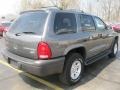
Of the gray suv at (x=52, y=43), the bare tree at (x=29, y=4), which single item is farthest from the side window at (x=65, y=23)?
the bare tree at (x=29, y=4)

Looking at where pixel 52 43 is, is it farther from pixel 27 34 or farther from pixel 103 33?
pixel 103 33

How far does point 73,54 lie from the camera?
504cm

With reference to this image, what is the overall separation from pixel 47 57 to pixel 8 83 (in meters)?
1.52

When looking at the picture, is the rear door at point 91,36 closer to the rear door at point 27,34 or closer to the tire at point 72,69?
the tire at point 72,69

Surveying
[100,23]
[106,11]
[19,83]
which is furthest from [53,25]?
[106,11]

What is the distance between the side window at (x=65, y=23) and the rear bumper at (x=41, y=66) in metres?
0.68

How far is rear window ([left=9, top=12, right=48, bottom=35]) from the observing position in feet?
14.9

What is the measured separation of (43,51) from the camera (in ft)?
14.1

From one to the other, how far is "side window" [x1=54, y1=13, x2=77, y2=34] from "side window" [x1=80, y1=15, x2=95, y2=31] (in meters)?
0.37

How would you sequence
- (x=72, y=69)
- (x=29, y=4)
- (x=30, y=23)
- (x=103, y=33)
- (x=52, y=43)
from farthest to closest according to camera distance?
(x=29, y=4) < (x=103, y=33) < (x=72, y=69) < (x=30, y=23) < (x=52, y=43)

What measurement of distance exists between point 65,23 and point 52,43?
2.63 feet

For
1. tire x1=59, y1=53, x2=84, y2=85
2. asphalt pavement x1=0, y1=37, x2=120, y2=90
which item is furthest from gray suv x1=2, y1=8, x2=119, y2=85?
asphalt pavement x1=0, y1=37, x2=120, y2=90

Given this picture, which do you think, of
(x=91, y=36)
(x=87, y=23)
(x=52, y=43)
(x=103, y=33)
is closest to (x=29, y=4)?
(x=103, y=33)

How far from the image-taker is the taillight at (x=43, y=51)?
429cm
